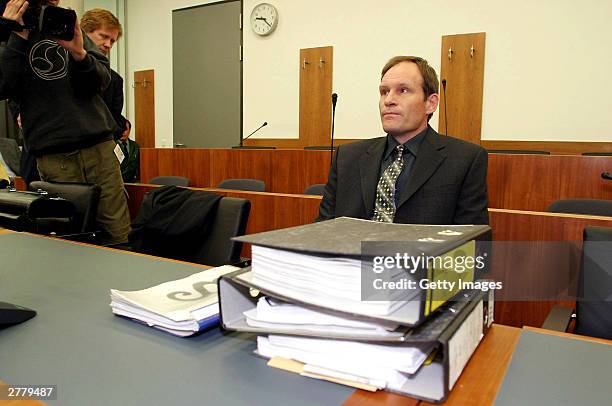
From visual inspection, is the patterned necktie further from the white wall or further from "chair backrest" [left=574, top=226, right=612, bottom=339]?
the white wall

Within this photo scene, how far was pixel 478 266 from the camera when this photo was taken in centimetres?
81

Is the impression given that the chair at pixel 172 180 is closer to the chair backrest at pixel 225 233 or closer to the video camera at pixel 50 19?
the video camera at pixel 50 19

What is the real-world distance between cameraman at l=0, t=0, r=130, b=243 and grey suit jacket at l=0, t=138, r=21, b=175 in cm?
421

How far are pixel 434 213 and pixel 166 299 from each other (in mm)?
1121

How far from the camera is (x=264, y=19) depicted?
674 centimetres

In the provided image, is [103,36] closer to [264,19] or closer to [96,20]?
[96,20]

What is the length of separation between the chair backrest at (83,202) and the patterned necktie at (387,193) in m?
1.13

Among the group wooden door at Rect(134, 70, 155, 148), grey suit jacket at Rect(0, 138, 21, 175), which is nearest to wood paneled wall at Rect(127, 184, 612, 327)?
grey suit jacket at Rect(0, 138, 21, 175)

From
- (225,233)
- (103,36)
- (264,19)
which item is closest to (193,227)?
(225,233)

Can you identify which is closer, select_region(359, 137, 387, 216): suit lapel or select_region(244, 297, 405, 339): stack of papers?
select_region(244, 297, 405, 339): stack of papers

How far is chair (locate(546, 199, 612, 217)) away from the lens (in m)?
2.34

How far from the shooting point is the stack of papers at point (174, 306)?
80 cm

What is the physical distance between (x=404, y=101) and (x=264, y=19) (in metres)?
5.32

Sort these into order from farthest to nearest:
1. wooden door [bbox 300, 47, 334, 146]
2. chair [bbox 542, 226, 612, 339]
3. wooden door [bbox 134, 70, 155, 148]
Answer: wooden door [bbox 134, 70, 155, 148] → wooden door [bbox 300, 47, 334, 146] → chair [bbox 542, 226, 612, 339]
